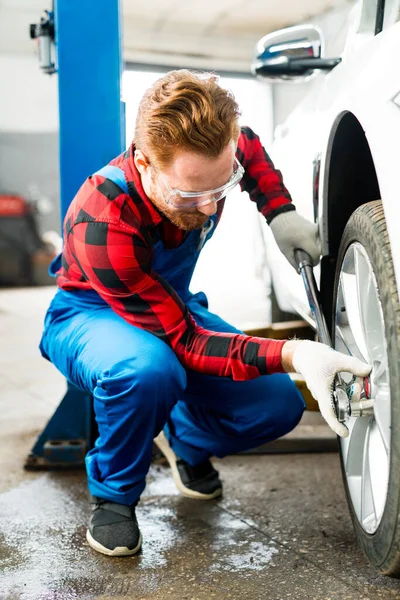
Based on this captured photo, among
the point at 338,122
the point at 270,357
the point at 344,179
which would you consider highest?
the point at 338,122

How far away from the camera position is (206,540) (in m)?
1.71

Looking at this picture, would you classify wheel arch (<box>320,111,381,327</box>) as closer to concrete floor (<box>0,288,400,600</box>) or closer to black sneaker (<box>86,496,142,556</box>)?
concrete floor (<box>0,288,400,600</box>)

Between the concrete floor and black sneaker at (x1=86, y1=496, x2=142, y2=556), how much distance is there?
0.09ft

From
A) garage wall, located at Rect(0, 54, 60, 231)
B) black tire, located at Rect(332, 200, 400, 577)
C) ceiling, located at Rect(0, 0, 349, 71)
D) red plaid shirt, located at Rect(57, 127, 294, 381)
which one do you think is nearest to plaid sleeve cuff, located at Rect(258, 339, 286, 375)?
red plaid shirt, located at Rect(57, 127, 294, 381)

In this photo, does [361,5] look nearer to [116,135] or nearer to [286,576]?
[116,135]

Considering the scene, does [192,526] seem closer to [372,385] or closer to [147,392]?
[147,392]

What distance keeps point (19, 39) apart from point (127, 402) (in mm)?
8685

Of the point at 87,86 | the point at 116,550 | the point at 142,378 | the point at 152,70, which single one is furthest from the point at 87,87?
the point at 152,70

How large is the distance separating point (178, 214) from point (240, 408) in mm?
569

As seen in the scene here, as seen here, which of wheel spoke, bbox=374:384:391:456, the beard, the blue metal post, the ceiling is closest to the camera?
wheel spoke, bbox=374:384:391:456

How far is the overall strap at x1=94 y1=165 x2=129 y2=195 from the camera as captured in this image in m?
1.63

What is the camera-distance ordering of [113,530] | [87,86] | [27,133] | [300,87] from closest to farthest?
[113,530], [87,86], [27,133], [300,87]

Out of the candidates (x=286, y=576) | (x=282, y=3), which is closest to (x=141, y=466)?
(x=286, y=576)

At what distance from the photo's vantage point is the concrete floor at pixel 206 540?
146cm
